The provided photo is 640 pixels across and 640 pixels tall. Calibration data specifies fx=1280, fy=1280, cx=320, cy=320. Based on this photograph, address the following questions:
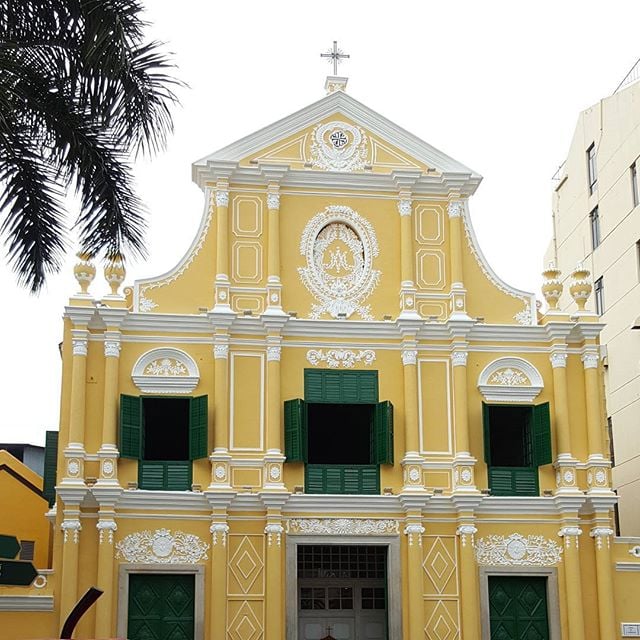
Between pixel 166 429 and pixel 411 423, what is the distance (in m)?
5.05

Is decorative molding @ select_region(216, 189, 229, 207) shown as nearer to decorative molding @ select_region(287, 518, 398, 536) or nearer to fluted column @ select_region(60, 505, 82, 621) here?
decorative molding @ select_region(287, 518, 398, 536)

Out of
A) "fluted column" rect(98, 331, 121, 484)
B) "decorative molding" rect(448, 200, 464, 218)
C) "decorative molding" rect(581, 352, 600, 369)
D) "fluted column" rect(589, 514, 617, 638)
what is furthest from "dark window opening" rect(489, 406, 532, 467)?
"fluted column" rect(98, 331, 121, 484)

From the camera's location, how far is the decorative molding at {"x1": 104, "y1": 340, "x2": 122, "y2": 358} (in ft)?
80.6

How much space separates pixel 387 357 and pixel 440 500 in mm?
3041

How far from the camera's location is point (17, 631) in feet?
76.8

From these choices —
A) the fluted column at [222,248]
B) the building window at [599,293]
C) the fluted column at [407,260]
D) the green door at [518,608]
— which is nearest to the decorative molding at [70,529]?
the fluted column at [222,248]

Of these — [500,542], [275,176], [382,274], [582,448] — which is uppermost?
[275,176]

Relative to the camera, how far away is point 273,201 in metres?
26.0

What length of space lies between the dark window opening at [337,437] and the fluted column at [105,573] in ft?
16.3

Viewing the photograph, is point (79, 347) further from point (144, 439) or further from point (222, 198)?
point (222, 198)

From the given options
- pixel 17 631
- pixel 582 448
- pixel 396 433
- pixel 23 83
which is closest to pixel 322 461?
pixel 396 433

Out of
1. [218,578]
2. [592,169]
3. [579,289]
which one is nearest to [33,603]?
[218,578]

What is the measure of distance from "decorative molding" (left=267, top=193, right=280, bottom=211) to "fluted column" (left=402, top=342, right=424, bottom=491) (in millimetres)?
3837

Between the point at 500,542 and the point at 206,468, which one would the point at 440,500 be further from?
the point at 206,468
